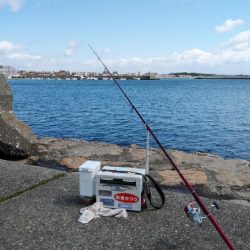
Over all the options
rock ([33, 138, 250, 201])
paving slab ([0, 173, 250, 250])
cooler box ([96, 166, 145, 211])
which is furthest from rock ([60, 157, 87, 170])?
cooler box ([96, 166, 145, 211])

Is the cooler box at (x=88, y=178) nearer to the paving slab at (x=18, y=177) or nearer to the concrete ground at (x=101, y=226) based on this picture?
the concrete ground at (x=101, y=226)

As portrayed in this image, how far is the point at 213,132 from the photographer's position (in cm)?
2511

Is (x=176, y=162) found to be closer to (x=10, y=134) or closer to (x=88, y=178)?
(x=10, y=134)

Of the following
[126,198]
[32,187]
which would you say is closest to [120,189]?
[126,198]

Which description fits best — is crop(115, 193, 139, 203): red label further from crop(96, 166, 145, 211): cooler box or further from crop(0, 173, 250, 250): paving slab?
crop(0, 173, 250, 250): paving slab

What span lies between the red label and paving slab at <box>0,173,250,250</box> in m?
0.22

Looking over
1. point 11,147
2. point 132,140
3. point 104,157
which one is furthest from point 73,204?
point 132,140

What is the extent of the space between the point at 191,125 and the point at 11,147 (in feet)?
64.0

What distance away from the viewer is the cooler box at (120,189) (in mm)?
5336

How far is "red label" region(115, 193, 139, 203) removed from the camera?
5.38m

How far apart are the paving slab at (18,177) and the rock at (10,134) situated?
3013 millimetres

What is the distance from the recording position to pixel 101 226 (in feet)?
16.5

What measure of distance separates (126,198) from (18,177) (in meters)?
2.84

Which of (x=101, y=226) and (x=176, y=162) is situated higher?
(x=101, y=226)
